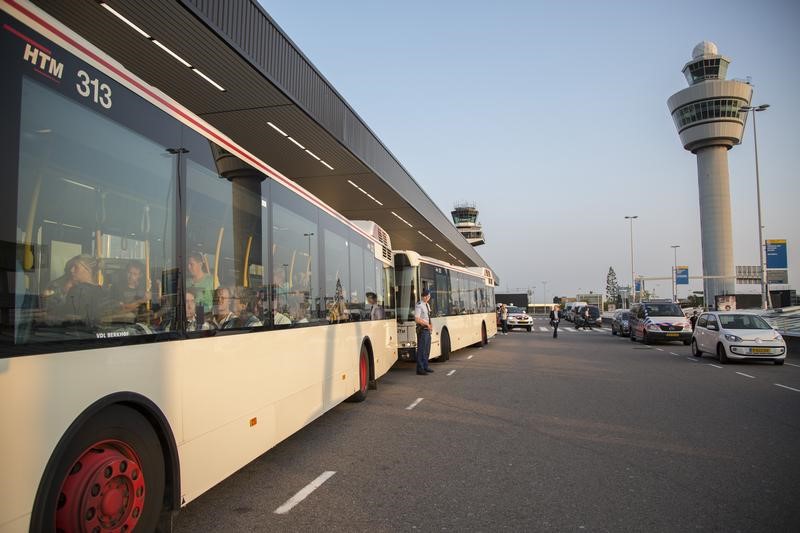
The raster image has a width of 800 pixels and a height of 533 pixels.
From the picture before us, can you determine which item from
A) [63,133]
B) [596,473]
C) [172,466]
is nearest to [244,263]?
[172,466]

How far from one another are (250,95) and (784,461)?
10.9m

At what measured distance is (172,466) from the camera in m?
3.83

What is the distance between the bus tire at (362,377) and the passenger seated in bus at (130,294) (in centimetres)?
642

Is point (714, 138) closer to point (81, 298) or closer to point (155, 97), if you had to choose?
point (155, 97)

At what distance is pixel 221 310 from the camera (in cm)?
478

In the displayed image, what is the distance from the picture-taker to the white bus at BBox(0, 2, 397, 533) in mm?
2768

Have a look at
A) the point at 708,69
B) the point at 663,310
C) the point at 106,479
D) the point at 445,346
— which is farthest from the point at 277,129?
the point at 708,69

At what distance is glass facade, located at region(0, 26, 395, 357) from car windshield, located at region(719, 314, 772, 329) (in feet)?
52.4

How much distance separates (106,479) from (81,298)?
104 centimetres

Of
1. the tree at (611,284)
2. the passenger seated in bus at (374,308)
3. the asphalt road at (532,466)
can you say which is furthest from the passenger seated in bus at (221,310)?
the tree at (611,284)

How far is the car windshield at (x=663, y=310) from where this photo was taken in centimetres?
2569

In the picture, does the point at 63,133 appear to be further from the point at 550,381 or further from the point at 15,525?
the point at 550,381

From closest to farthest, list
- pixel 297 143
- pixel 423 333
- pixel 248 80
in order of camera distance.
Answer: pixel 248 80
pixel 423 333
pixel 297 143

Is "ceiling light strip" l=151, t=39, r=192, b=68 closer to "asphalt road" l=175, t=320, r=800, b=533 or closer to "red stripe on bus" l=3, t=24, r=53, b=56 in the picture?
"asphalt road" l=175, t=320, r=800, b=533
